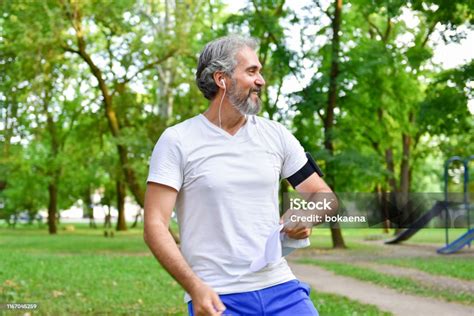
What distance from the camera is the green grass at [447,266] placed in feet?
55.1

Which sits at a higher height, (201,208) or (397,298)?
(201,208)

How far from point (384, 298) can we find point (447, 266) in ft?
21.5

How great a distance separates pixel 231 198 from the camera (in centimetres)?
277

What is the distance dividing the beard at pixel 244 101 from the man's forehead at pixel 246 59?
8 cm

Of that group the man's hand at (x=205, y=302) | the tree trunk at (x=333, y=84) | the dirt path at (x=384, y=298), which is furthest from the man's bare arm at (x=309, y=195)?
the tree trunk at (x=333, y=84)

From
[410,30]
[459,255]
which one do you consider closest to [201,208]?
[459,255]

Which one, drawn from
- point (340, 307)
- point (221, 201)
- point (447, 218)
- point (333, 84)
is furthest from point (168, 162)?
point (447, 218)

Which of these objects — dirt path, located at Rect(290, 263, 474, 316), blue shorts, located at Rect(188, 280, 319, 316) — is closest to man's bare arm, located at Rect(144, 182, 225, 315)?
blue shorts, located at Rect(188, 280, 319, 316)

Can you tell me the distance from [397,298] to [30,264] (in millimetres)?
9858

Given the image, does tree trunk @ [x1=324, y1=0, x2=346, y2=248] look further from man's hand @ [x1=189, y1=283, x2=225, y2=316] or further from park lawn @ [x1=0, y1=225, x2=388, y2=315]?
man's hand @ [x1=189, y1=283, x2=225, y2=316]

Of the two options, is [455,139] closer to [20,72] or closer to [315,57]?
[315,57]

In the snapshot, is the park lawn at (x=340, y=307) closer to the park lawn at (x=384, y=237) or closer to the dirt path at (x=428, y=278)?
the dirt path at (x=428, y=278)

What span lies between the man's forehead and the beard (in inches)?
3.0

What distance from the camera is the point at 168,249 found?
103 inches
